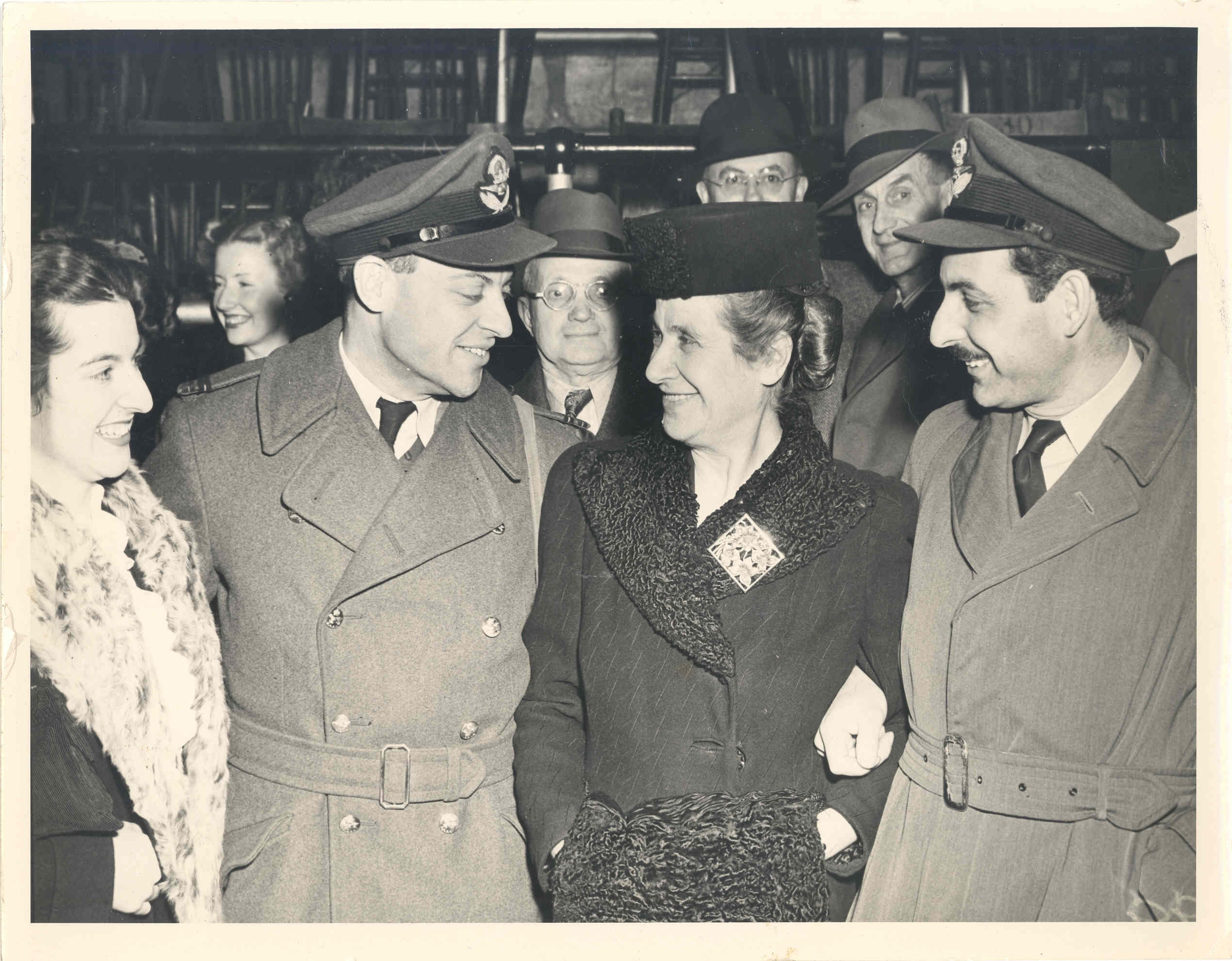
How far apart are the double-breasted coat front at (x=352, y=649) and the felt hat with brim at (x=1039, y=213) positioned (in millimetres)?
1258

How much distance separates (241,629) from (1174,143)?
2.56 m

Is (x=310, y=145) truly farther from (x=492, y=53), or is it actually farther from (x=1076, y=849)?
(x=1076, y=849)

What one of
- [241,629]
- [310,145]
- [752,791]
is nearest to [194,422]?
[241,629]

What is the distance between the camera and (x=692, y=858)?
2.45 meters

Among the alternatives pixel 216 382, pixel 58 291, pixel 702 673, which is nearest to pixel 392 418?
pixel 216 382

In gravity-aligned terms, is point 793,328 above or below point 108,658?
above

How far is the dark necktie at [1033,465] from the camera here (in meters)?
2.58

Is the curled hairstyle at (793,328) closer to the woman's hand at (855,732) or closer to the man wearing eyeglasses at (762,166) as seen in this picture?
the man wearing eyeglasses at (762,166)

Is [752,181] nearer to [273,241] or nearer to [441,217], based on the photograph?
[441,217]

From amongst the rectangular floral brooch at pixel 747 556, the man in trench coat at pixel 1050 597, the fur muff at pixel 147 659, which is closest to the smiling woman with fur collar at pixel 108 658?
the fur muff at pixel 147 659

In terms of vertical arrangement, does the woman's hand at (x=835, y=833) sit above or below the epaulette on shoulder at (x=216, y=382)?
below

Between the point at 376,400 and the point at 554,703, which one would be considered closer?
the point at 554,703

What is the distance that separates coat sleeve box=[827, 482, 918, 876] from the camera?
2.56m

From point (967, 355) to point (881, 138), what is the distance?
2.59 feet
